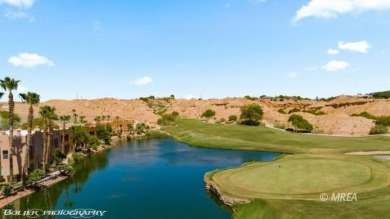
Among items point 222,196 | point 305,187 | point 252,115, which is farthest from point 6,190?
point 252,115

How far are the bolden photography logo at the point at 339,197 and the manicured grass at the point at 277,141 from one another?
3991cm

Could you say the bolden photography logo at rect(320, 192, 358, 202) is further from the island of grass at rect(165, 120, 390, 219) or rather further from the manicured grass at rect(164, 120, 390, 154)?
the manicured grass at rect(164, 120, 390, 154)

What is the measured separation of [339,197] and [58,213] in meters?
30.2

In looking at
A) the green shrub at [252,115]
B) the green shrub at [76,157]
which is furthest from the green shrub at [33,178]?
the green shrub at [252,115]

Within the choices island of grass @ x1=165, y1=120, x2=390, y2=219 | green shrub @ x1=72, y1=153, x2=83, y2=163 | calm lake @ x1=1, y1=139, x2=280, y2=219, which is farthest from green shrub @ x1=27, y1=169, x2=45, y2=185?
island of grass @ x1=165, y1=120, x2=390, y2=219

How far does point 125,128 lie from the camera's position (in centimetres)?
14262

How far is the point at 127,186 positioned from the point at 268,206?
82.5 ft

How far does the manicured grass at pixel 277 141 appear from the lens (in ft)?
266

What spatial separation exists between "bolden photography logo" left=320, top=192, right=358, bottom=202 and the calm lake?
986cm

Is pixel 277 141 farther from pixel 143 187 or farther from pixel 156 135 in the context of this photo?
pixel 143 187

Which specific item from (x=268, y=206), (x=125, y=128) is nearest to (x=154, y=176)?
(x=268, y=206)

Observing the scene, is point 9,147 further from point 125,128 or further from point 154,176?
point 125,128

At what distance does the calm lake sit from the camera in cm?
4150

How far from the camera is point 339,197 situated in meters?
35.9
